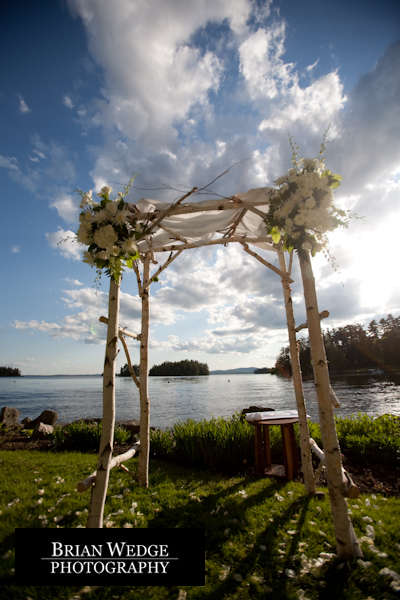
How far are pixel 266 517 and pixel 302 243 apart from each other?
13.1 feet

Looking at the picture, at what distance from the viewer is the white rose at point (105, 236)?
3.39 metres

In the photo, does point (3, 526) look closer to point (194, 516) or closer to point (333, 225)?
point (194, 516)

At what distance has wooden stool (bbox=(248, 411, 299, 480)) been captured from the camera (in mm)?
5508

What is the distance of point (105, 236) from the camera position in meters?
3.39

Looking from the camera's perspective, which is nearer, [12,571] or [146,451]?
[12,571]

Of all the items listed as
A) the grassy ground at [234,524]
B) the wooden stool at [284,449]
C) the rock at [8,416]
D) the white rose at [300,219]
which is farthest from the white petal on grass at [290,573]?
the rock at [8,416]

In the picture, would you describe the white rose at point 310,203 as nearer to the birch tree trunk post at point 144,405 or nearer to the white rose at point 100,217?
the white rose at point 100,217

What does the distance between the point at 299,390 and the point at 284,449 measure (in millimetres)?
1562

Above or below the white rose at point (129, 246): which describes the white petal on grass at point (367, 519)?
below

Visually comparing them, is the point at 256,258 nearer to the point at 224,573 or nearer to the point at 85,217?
the point at 85,217

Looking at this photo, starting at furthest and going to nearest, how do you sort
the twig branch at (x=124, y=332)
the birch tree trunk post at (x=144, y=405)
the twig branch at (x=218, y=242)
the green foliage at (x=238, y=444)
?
the green foliage at (x=238, y=444)
the twig branch at (x=218, y=242)
the birch tree trunk post at (x=144, y=405)
the twig branch at (x=124, y=332)

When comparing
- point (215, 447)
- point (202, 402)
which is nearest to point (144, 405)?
point (215, 447)

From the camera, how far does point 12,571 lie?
2.80 meters

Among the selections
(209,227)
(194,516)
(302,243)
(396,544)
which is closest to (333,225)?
(302,243)
